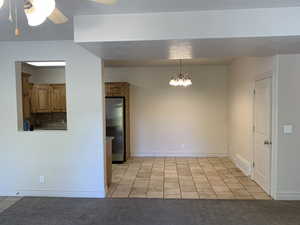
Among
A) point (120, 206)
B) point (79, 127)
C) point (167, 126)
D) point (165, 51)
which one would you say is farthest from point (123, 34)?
point (167, 126)

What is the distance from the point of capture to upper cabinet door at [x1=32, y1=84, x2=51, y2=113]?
673 centimetres

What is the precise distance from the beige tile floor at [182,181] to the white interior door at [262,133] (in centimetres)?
25

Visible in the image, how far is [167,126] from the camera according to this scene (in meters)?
7.05

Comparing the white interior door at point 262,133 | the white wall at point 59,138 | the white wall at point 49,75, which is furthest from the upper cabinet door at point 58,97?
the white interior door at point 262,133

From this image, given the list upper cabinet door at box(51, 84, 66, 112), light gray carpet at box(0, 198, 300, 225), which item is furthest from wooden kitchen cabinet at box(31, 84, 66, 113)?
light gray carpet at box(0, 198, 300, 225)

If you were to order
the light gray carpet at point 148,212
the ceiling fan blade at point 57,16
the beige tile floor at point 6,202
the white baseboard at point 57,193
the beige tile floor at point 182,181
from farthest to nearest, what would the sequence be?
the beige tile floor at point 182,181, the white baseboard at point 57,193, the beige tile floor at point 6,202, the light gray carpet at point 148,212, the ceiling fan blade at point 57,16

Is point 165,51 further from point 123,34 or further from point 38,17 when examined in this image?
point 38,17

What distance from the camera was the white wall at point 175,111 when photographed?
273 inches


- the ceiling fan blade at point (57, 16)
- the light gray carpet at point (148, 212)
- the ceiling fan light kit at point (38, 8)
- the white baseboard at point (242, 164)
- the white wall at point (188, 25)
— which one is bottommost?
the light gray carpet at point (148, 212)

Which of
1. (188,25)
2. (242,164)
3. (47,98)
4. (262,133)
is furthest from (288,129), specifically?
(47,98)

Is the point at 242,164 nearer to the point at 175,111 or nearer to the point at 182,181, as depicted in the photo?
the point at 182,181

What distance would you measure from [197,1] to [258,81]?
2721mm

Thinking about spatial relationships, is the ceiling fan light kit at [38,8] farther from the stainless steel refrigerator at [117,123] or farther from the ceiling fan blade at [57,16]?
the stainless steel refrigerator at [117,123]

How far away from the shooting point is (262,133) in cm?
426
